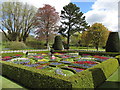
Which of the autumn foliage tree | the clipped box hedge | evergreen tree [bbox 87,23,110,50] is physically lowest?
the clipped box hedge

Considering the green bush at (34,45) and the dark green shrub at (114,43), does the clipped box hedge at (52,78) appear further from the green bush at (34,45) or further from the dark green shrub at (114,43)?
the green bush at (34,45)

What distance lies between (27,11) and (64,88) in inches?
1158

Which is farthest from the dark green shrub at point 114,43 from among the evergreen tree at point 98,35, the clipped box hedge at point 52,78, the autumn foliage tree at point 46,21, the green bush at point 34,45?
the green bush at point 34,45

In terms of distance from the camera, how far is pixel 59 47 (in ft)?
63.9

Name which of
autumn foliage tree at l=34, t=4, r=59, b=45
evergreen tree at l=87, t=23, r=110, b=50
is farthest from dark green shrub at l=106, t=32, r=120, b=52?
autumn foliage tree at l=34, t=4, r=59, b=45

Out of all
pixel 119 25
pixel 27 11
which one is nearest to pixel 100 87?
pixel 119 25

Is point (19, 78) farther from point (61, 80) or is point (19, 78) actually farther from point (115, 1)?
point (115, 1)

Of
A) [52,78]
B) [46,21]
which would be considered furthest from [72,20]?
[52,78]

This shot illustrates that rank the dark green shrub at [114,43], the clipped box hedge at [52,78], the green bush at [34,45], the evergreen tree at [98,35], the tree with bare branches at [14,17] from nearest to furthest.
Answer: the clipped box hedge at [52,78]
the dark green shrub at [114,43]
the evergreen tree at [98,35]
the tree with bare branches at [14,17]
the green bush at [34,45]

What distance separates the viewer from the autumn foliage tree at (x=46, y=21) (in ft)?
81.3

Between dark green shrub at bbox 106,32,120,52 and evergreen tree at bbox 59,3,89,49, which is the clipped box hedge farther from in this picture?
evergreen tree at bbox 59,3,89,49

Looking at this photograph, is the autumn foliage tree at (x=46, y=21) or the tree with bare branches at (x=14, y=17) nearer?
the autumn foliage tree at (x=46, y=21)

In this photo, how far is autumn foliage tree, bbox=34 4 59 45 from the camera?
81.3ft

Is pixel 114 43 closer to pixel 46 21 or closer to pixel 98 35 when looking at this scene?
pixel 98 35
